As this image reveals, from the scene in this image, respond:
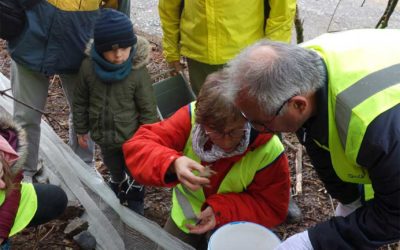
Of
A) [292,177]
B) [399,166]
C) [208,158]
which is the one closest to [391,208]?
[399,166]

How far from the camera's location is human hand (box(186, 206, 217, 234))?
6.19 ft

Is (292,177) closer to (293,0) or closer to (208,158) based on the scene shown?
(293,0)

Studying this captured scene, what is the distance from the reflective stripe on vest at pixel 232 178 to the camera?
1.86 metres

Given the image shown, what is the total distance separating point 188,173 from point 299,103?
486mm

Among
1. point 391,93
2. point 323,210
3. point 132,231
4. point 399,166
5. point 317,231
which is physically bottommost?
point 323,210

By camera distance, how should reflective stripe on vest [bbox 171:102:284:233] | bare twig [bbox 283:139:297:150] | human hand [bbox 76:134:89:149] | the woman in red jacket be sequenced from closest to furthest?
the woman in red jacket < reflective stripe on vest [bbox 171:102:284:233] < human hand [bbox 76:134:89:149] < bare twig [bbox 283:139:297:150]

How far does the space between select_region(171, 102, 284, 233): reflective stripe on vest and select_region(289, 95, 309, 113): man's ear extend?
0.41 meters

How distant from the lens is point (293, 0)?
2.59 meters

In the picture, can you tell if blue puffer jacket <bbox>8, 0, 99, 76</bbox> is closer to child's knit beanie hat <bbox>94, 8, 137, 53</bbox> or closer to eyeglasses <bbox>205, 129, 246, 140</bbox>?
child's knit beanie hat <bbox>94, 8, 137, 53</bbox>

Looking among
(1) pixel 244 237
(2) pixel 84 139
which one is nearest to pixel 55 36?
(2) pixel 84 139

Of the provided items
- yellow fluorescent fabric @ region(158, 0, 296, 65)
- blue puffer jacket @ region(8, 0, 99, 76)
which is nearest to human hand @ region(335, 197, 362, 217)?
yellow fluorescent fabric @ region(158, 0, 296, 65)

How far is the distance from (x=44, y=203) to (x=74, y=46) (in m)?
0.90

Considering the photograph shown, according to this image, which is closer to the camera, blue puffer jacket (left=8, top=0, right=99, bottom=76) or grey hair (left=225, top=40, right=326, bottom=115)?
grey hair (left=225, top=40, right=326, bottom=115)

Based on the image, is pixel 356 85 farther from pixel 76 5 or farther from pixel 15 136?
pixel 76 5
